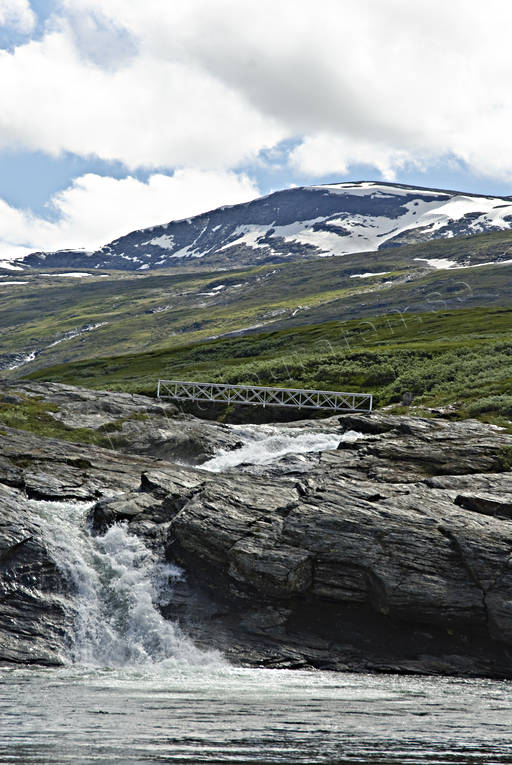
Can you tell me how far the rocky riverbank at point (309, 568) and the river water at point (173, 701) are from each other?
1200 millimetres

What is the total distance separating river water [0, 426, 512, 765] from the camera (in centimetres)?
1670

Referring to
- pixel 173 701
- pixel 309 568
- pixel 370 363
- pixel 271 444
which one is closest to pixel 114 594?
pixel 309 568

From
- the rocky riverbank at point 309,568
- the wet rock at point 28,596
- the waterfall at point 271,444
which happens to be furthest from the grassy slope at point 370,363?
the wet rock at point 28,596

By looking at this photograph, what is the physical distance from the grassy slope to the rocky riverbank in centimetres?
4354

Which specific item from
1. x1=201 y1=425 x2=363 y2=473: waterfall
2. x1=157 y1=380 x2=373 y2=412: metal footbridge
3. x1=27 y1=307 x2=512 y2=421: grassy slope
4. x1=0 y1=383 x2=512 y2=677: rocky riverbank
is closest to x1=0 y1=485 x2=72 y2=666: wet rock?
x1=0 y1=383 x2=512 y2=677: rocky riverbank

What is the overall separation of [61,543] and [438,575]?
21.1 metres

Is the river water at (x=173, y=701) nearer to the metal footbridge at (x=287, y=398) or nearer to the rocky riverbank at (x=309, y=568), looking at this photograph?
the rocky riverbank at (x=309, y=568)

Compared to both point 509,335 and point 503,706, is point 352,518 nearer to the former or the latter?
point 503,706

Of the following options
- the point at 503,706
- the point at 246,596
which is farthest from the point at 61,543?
the point at 503,706

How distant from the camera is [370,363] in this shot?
125 metres

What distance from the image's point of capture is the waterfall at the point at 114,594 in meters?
32.8

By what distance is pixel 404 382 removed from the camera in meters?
106

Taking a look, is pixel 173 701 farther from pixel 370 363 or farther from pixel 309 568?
pixel 370 363

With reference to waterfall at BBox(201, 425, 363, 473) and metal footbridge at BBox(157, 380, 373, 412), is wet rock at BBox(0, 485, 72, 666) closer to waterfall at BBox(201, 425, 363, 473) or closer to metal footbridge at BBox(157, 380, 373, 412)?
waterfall at BBox(201, 425, 363, 473)
